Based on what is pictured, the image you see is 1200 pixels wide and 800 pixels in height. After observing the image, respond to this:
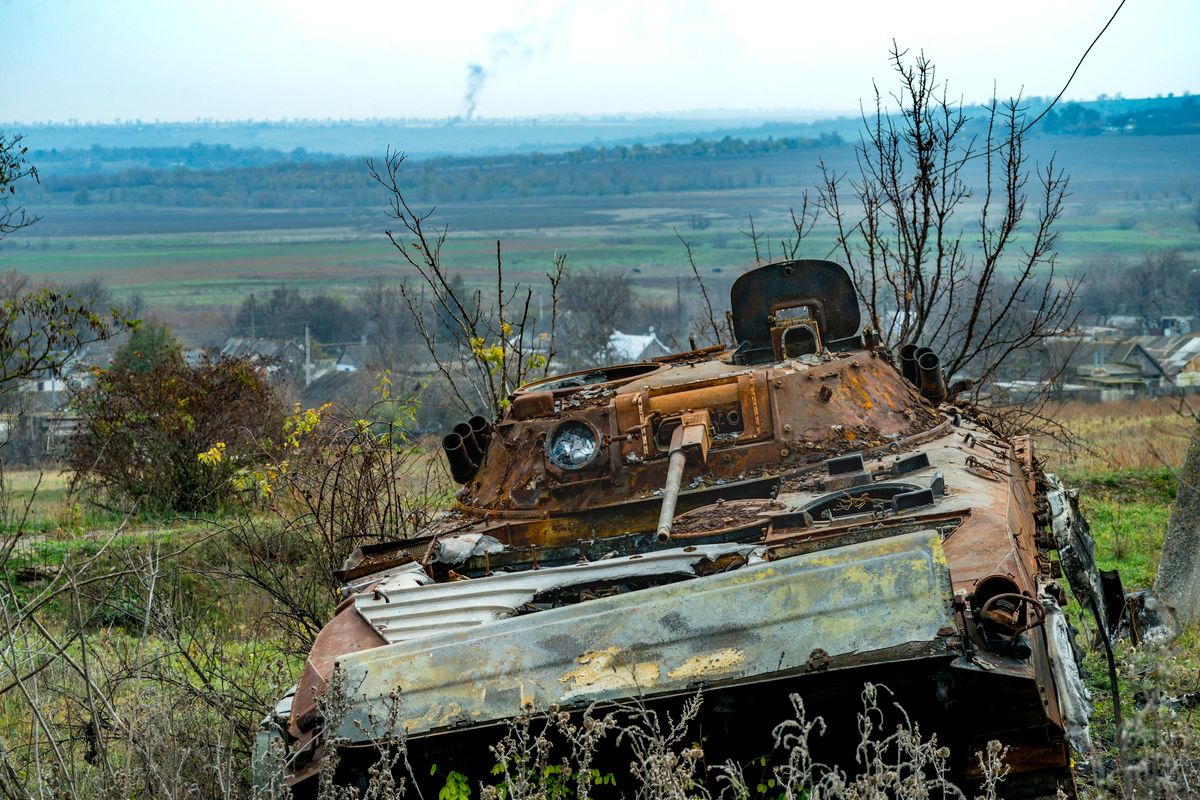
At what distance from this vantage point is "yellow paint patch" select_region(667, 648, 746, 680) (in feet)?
17.4

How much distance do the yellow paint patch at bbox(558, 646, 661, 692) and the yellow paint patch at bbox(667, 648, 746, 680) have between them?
0.32ft

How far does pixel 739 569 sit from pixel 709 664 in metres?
0.60

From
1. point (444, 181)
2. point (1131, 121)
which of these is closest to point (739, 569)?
point (444, 181)

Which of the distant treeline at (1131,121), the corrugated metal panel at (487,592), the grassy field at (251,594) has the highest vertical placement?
the distant treeline at (1131,121)

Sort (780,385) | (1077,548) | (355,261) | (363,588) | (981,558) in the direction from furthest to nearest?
(355,261), (1077,548), (780,385), (363,588), (981,558)

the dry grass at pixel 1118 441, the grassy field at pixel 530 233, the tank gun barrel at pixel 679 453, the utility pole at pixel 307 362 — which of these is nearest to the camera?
the tank gun barrel at pixel 679 453

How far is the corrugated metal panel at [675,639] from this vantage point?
17.4 feet

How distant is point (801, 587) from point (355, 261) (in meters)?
117

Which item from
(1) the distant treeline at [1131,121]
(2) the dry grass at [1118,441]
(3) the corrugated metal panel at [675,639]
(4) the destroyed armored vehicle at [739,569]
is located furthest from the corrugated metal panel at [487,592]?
(1) the distant treeline at [1131,121]

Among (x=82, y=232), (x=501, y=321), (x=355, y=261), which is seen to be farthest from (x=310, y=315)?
(x=82, y=232)

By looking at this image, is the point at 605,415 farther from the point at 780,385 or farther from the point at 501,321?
the point at 501,321

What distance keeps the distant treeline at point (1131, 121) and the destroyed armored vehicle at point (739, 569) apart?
5749 inches

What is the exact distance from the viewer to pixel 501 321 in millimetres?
12289

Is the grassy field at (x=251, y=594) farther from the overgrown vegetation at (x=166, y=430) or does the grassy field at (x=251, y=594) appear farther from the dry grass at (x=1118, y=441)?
the overgrown vegetation at (x=166, y=430)
